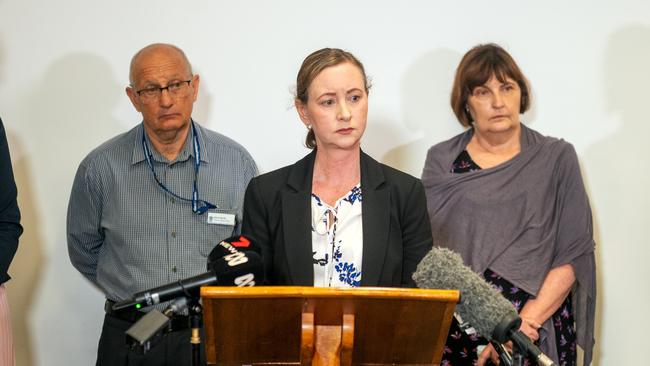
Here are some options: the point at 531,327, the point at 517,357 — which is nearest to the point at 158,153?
the point at 531,327

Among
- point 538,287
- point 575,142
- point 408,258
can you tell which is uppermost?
point 575,142

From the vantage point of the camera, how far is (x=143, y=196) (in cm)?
339

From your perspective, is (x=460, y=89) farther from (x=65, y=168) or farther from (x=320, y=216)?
(x=65, y=168)

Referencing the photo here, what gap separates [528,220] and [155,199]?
4.72 feet

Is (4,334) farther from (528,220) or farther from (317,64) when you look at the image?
(528,220)

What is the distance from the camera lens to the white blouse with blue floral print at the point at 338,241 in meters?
2.50

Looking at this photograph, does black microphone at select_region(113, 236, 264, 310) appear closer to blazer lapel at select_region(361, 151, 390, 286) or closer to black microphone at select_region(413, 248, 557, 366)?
black microphone at select_region(413, 248, 557, 366)

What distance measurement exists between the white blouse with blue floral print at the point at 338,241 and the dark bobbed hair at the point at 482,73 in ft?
3.21

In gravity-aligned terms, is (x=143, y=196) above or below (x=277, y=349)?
above

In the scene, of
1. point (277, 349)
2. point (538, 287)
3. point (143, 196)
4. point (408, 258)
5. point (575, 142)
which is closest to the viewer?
point (277, 349)

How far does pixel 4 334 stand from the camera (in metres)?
3.21

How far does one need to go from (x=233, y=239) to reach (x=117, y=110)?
204 cm

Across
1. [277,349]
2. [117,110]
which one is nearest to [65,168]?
[117,110]

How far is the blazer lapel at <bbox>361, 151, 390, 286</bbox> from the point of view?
245 cm
